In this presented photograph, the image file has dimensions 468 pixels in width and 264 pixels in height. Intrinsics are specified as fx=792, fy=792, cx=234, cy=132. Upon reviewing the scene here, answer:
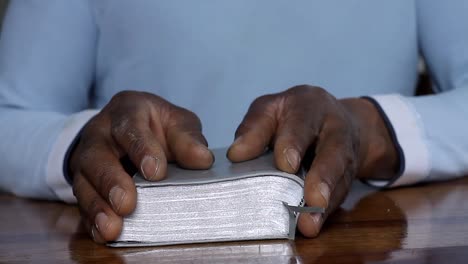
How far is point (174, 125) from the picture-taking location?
84 centimetres

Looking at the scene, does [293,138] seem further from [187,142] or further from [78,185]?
[78,185]

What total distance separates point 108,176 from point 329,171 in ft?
0.70

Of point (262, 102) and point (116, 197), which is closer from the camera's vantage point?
point (116, 197)

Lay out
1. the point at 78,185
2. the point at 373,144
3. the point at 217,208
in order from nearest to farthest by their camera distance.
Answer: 1. the point at 217,208
2. the point at 78,185
3. the point at 373,144

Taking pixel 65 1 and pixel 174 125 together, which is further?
pixel 65 1

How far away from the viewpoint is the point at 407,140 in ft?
3.39

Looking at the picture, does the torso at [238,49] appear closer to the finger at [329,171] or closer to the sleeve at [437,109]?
the sleeve at [437,109]

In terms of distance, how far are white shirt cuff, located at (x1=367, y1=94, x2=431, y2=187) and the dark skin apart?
0.13 metres

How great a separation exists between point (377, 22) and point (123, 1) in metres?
0.42

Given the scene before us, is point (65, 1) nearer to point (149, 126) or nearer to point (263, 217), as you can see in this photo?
point (149, 126)

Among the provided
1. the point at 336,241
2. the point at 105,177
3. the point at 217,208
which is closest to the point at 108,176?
the point at 105,177

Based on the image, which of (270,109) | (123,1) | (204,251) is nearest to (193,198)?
(204,251)

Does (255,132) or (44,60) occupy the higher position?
(255,132)

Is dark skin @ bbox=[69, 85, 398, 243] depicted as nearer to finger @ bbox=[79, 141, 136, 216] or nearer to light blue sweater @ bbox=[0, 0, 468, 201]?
finger @ bbox=[79, 141, 136, 216]
